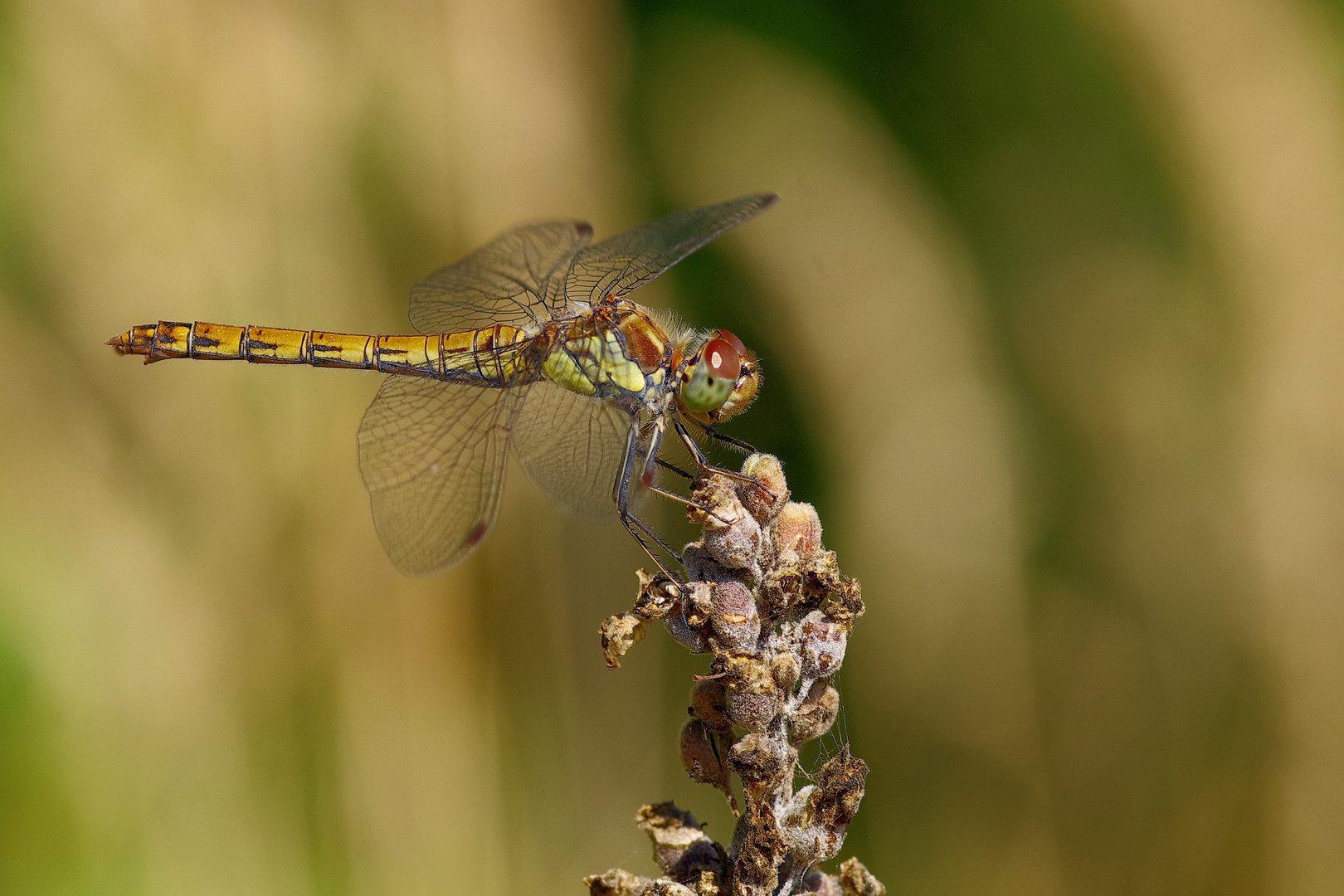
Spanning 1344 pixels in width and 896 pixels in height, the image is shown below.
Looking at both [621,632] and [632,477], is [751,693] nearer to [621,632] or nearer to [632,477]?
[621,632]

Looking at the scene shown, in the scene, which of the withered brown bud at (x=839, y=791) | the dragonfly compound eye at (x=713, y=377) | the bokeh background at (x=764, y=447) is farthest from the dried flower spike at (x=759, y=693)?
the bokeh background at (x=764, y=447)

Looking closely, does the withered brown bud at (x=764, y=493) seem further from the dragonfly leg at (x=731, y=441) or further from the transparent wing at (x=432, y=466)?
the transparent wing at (x=432, y=466)

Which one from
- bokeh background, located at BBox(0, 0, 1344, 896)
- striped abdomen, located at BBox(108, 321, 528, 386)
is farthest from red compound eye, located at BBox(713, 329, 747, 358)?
bokeh background, located at BBox(0, 0, 1344, 896)

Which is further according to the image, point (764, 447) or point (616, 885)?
point (764, 447)

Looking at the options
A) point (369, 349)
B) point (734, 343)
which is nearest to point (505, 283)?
point (369, 349)

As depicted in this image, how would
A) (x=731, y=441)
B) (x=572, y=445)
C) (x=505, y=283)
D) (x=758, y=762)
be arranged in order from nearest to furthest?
(x=758, y=762)
(x=731, y=441)
(x=572, y=445)
(x=505, y=283)

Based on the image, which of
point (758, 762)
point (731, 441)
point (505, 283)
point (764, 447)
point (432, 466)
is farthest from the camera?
point (764, 447)

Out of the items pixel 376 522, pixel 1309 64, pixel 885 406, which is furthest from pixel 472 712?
pixel 1309 64
